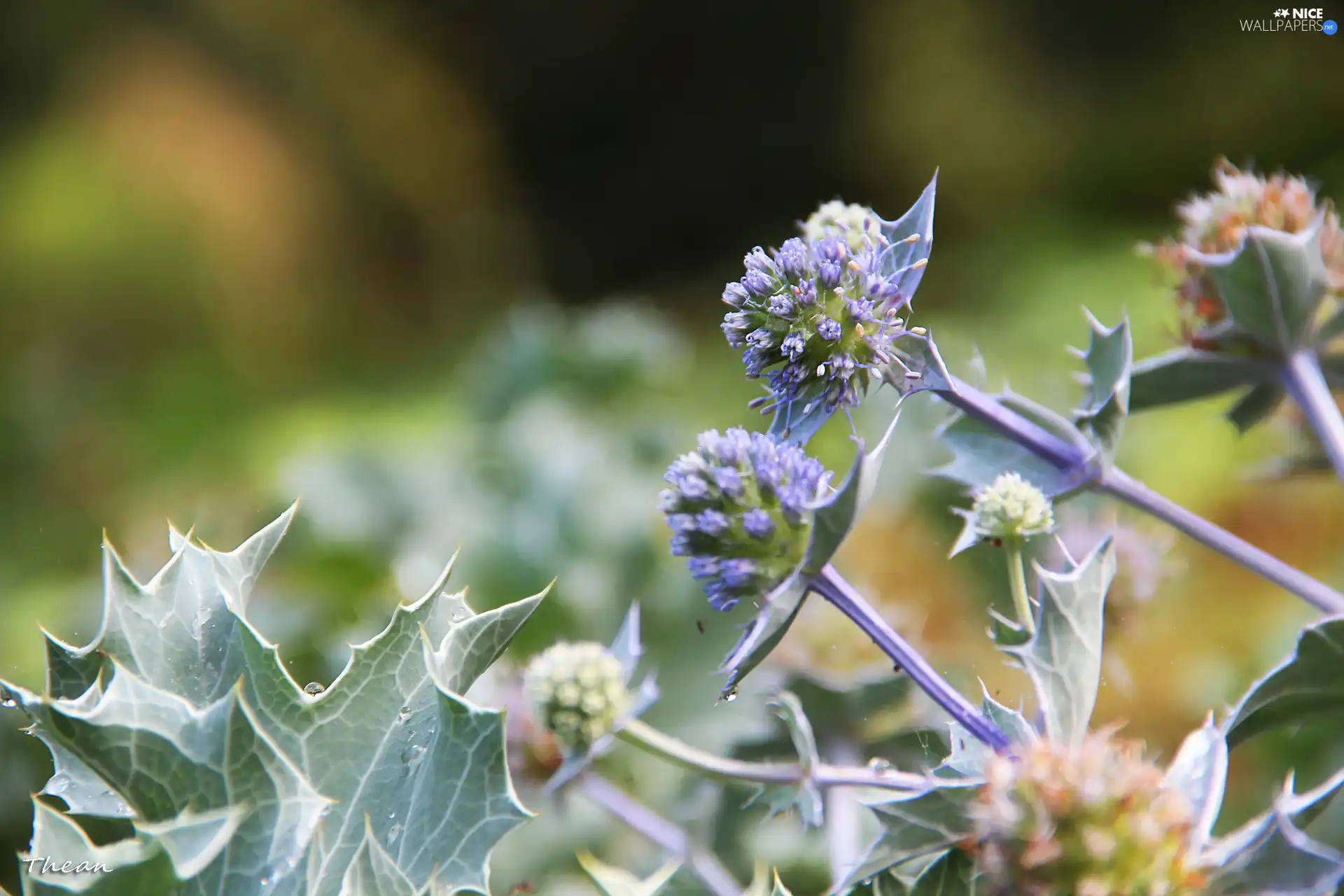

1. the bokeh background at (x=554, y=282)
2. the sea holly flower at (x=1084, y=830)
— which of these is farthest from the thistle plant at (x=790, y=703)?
the bokeh background at (x=554, y=282)

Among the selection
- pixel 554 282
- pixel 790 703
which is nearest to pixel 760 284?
pixel 790 703

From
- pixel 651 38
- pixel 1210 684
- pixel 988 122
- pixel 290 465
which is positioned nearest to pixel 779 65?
pixel 651 38

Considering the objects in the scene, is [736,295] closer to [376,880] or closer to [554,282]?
[376,880]

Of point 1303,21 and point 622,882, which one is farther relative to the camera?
point 1303,21

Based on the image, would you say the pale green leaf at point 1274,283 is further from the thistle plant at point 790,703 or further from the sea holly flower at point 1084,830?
the sea holly flower at point 1084,830

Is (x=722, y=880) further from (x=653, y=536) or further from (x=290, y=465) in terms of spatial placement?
(x=290, y=465)

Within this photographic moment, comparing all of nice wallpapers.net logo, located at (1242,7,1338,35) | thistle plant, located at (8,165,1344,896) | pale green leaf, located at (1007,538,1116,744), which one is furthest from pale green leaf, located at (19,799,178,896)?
nice wallpapers.net logo, located at (1242,7,1338,35)

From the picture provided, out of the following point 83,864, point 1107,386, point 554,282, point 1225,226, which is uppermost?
point 554,282
